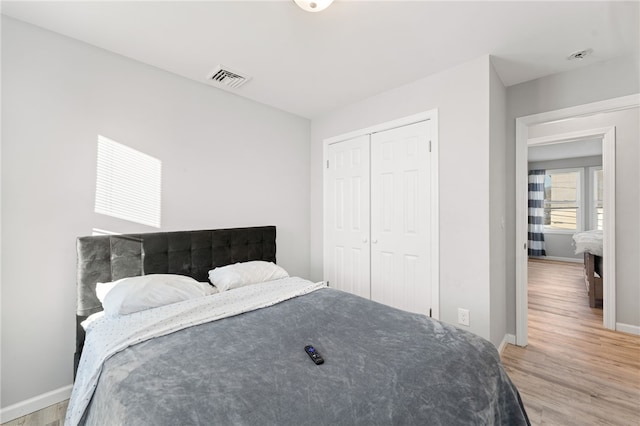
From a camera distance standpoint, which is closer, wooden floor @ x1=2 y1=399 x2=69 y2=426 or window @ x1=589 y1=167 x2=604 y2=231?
wooden floor @ x1=2 y1=399 x2=69 y2=426

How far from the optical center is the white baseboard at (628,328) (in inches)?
110

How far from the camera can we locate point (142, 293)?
1745 millimetres

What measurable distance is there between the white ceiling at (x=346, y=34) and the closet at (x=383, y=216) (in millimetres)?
674

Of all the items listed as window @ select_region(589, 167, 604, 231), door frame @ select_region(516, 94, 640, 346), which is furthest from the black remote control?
window @ select_region(589, 167, 604, 231)

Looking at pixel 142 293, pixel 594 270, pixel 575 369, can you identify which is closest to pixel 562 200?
pixel 594 270

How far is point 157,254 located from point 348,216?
1.90m

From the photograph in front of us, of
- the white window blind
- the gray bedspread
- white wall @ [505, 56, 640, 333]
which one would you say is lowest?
the gray bedspread

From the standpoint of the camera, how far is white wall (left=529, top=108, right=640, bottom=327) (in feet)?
9.27

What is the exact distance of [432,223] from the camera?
2.43m

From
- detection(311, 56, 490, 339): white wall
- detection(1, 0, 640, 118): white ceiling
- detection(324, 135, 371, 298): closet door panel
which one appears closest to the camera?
detection(1, 0, 640, 118): white ceiling

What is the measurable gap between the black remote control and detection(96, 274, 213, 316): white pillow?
1.04m

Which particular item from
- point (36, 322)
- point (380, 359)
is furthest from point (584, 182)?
point (36, 322)

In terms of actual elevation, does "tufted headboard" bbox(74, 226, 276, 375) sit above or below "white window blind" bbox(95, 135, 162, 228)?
below

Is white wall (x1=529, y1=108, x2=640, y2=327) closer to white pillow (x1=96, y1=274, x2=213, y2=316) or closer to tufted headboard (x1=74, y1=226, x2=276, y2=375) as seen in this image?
tufted headboard (x1=74, y1=226, x2=276, y2=375)
